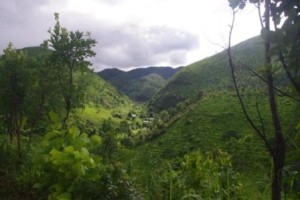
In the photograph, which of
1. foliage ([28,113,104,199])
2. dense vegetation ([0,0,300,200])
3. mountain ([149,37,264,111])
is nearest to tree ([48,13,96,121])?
dense vegetation ([0,0,300,200])

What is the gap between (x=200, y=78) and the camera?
15062cm

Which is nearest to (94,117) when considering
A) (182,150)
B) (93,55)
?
(182,150)

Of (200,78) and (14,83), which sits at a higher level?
(200,78)

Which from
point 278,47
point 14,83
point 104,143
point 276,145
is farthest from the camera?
point 14,83

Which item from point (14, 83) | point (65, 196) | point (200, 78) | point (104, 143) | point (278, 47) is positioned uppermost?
point (200, 78)

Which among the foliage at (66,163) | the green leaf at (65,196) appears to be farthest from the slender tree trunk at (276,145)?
the green leaf at (65,196)

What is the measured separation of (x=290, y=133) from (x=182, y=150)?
7671 cm

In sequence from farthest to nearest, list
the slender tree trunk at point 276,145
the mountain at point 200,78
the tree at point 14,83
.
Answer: the mountain at point 200,78, the tree at point 14,83, the slender tree trunk at point 276,145

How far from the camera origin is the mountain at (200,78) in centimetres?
13788

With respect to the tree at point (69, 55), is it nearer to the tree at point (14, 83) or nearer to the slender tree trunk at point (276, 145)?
the tree at point (14, 83)

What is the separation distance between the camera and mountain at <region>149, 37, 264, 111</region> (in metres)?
138

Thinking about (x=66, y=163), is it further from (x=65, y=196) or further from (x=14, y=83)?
(x=14, y=83)

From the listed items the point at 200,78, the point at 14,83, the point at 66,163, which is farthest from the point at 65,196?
the point at 200,78

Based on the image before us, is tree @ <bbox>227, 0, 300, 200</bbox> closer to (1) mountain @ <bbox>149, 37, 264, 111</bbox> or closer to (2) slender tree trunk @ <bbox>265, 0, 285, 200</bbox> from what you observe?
(2) slender tree trunk @ <bbox>265, 0, 285, 200</bbox>
